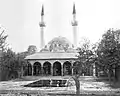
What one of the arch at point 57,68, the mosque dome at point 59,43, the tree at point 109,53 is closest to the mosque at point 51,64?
the arch at point 57,68

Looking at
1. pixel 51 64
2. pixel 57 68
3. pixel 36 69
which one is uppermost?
pixel 51 64

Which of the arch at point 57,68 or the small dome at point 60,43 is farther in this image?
the small dome at point 60,43

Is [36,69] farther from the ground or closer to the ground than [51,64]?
closer to the ground

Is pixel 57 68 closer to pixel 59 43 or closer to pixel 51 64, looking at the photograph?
pixel 51 64

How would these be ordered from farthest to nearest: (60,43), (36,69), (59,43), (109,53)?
1. (59,43)
2. (60,43)
3. (36,69)
4. (109,53)

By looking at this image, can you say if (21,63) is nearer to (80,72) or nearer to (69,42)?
(80,72)

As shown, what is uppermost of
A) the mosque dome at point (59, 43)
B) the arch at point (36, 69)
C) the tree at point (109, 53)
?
the mosque dome at point (59, 43)

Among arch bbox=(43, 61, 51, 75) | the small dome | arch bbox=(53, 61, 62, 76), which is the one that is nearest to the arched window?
arch bbox=(53, 61, 62, 76)

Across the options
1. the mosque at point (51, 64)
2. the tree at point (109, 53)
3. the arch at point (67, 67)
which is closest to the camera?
the tree at point (109, 53)

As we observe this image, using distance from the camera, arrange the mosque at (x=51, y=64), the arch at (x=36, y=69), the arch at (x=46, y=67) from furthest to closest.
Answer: the arch at (x=36, y=69) → the arch at (x=46, y=67) → the mosque at (x=51, y=64)

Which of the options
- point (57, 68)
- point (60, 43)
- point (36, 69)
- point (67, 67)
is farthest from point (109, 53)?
point (60, 43)

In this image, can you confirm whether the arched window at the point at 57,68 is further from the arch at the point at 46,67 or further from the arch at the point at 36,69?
the arch at the point at 36,69

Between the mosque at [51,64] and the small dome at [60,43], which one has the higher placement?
the small dome at [60,43]

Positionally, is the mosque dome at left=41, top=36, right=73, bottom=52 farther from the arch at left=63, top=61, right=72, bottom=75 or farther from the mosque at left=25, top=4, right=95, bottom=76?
the arch at left=63, top=61, right=72, bottom=75
